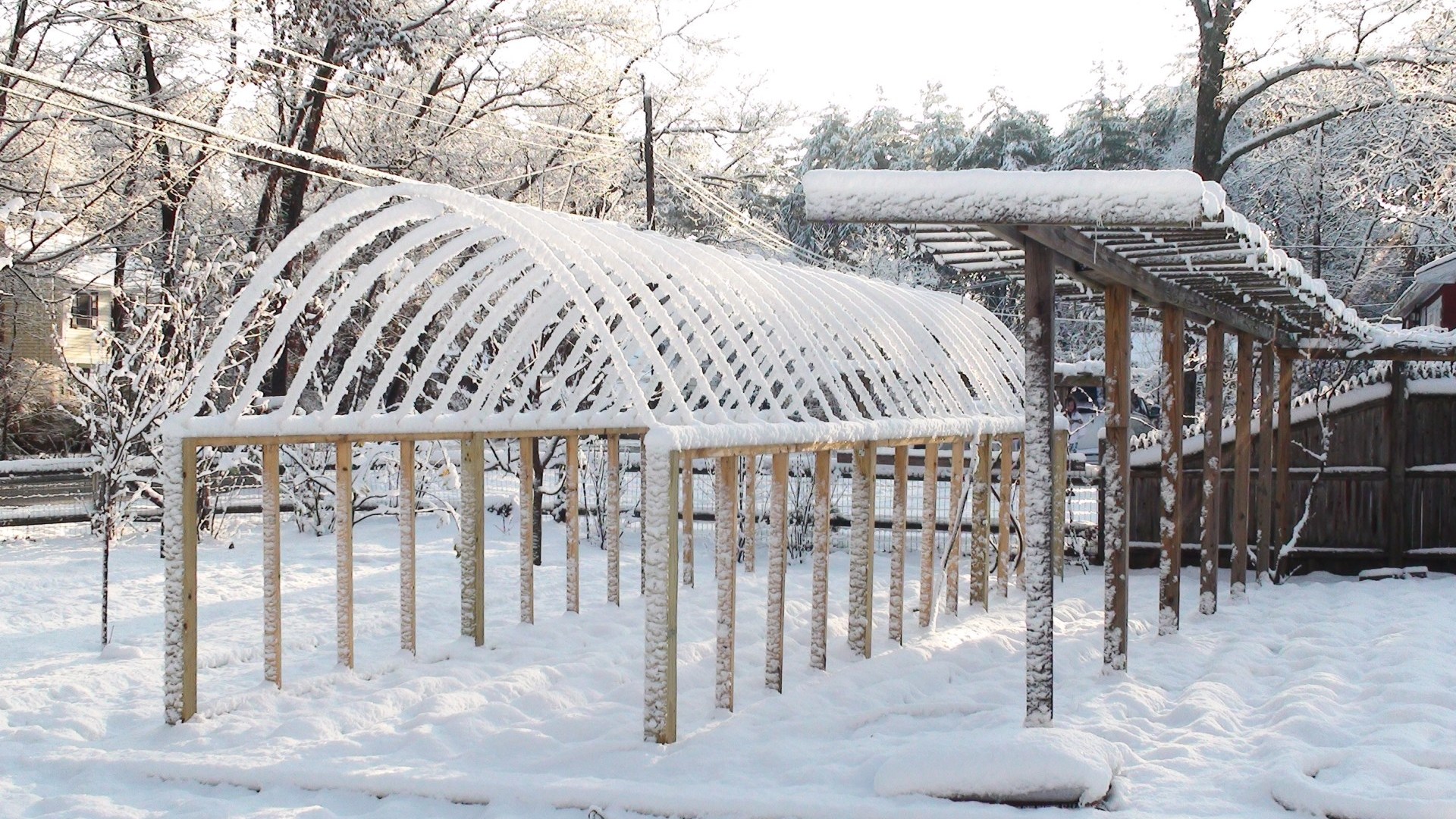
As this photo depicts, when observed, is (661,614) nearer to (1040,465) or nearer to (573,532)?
(1040,465)

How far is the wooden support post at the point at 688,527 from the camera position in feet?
28.7

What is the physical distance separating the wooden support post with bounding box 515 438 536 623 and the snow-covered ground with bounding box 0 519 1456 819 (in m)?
0.20

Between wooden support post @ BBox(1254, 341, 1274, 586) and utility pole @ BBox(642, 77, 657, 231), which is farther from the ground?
utility pole @ BBox(642, 77, 657, 231)

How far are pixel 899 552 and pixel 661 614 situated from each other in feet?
9.19

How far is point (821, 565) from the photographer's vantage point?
673cm

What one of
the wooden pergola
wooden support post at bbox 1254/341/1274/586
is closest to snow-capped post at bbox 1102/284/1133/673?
the wooden pergola

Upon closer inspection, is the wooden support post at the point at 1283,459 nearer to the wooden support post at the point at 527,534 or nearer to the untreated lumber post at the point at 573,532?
the untreated lumber post at the point at 573,532

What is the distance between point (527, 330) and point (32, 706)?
3.46 meters

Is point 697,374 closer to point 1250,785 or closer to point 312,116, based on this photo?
point 1250,785

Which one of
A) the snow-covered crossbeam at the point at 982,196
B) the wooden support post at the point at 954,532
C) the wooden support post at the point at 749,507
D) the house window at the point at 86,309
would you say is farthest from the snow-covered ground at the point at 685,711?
the house window at the point at 86,309

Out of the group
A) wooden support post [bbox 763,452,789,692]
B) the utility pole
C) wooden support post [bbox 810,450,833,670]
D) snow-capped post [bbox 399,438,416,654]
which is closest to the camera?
wooden support post [bbox 763,452,789,692]

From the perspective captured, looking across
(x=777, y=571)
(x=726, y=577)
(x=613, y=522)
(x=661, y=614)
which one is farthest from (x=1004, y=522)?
(x=661, y=614)

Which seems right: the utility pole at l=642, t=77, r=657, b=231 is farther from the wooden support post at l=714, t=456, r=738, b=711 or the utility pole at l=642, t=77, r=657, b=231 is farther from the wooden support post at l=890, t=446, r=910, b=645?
the wooden support post at l=714, t=456, r=738, b=711

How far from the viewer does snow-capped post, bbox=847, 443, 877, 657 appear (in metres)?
6.91
